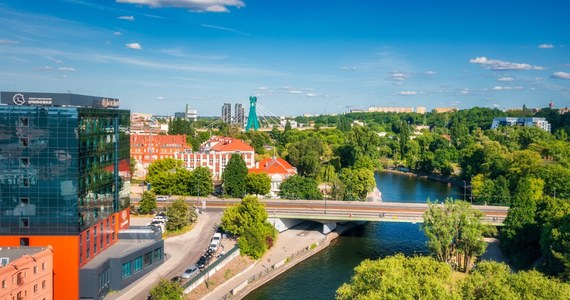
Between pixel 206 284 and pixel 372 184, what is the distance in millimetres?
25499

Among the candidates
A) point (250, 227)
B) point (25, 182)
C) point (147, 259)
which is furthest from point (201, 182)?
point (25, 182)

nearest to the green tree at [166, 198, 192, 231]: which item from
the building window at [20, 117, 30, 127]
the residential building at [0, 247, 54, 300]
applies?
the residential building at [0, 247, 54, 300]

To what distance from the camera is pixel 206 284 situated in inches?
1062

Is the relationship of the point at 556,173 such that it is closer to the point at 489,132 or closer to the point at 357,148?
the point at 357,148

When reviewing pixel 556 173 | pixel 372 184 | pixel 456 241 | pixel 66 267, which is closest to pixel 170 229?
pixel 66 267

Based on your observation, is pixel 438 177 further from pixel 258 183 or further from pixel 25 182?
pixel 25 182

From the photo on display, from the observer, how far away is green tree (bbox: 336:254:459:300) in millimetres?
17719

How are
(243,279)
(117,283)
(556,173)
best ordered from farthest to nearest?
(556,173)
(243,279)
(117,283)

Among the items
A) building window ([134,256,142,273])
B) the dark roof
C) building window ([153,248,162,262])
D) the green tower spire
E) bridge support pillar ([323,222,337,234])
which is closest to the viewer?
the dark roof

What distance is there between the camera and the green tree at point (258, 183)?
46.2 meters

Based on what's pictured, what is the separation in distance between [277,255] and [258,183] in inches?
527

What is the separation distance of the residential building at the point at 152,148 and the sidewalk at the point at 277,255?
33.1 m

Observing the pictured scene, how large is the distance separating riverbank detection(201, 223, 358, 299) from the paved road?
2.92 m

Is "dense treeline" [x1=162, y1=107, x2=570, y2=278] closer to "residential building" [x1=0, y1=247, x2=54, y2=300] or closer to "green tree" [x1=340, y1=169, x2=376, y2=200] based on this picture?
"green tree" [x1=340, y1=169, x2=376, y2=200]
